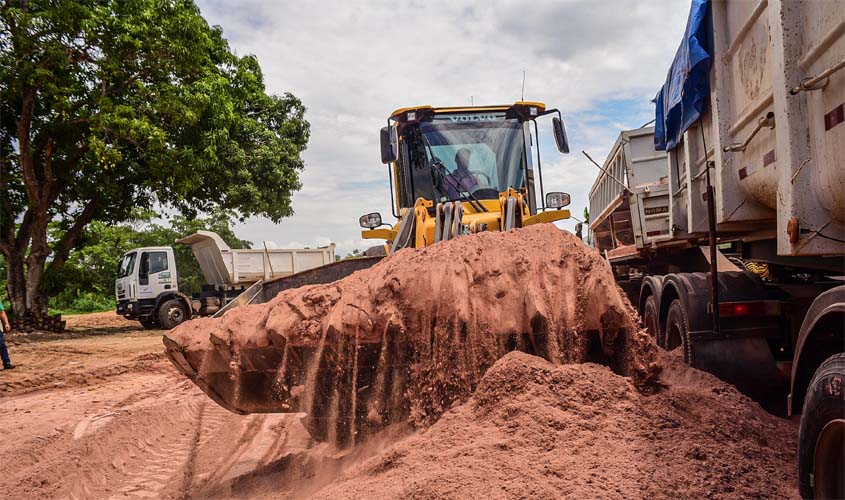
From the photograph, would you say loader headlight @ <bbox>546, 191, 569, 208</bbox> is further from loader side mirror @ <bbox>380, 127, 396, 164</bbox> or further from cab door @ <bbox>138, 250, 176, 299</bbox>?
cab door @ <bbox>138, 250, 176, 299</bbox>

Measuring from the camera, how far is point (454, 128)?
7035 mm

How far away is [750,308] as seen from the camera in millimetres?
4516

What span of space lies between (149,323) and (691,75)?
19425mm

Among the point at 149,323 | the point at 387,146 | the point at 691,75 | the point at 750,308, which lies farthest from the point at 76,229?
the point at 750,308

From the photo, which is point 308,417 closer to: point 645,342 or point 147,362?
point 645,342

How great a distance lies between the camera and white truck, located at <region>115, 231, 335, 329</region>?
1952cm

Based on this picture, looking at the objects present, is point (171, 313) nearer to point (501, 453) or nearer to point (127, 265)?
point (127, 265)

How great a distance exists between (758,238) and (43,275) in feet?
63.4

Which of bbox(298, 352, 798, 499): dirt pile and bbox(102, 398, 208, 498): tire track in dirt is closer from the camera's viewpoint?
bbox(298, 352, 798, 499): dirt pile

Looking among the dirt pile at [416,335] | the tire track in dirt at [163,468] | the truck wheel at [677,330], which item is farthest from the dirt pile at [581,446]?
the tire track in dirt at [163,468]

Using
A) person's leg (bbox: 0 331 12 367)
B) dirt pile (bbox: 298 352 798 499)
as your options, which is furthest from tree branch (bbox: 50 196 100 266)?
dirt pile (bbox: 298 352 798 499)

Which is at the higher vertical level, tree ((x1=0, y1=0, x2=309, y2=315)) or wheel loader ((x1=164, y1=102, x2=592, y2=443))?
tree ((x1=0, y1=0, x2=309, y2=315))

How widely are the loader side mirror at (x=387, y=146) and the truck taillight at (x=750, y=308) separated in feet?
11.4

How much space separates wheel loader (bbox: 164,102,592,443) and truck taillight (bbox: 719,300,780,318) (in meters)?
1.76
